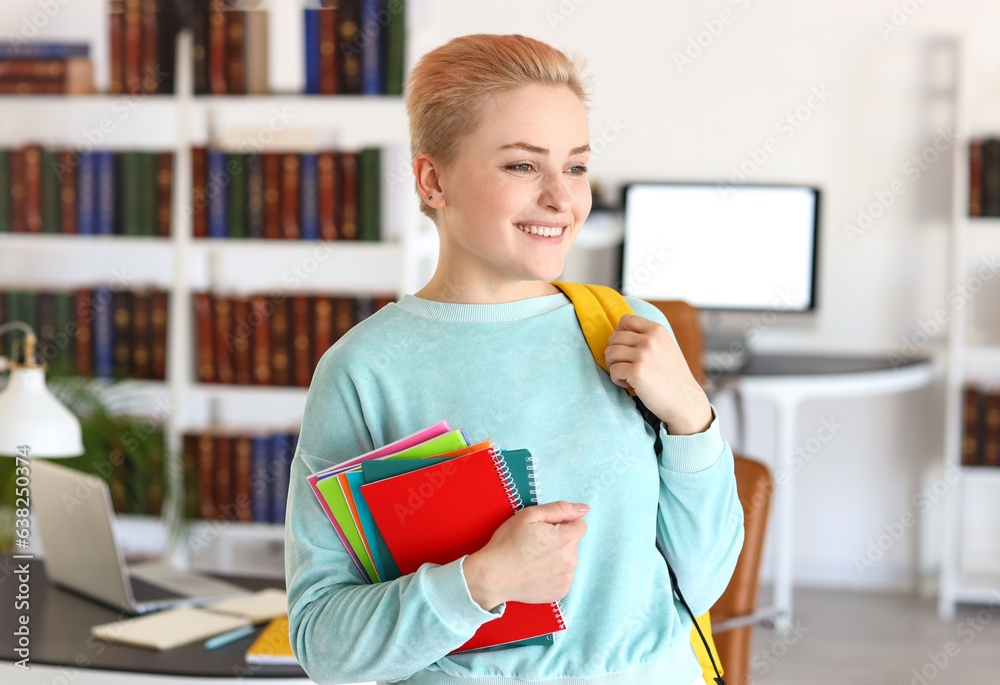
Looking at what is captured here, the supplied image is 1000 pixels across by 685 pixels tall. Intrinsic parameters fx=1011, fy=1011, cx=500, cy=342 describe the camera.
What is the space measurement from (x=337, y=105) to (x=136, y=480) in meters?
1.41

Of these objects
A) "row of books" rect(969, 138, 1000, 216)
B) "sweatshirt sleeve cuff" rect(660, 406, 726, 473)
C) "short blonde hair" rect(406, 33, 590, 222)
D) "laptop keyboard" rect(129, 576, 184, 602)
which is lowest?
"laptop keyboard" rect(129, 576, 184, 602)

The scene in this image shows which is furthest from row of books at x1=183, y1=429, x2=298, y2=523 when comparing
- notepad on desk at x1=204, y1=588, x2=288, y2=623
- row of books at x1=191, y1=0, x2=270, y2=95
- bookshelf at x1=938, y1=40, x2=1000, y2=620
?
bookshelf at x1=938, y1=40, x2=1000, y2=620

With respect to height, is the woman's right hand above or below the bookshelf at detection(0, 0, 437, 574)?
below

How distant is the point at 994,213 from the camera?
11.8ft

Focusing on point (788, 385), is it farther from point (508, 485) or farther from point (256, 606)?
point (508, 485)

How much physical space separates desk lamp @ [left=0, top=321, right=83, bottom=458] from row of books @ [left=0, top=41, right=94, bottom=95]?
197cm

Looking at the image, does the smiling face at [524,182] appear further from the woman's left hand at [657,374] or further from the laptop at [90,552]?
the laptop at [90,552]

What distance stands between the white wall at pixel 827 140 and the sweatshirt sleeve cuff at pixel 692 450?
2.92 meters

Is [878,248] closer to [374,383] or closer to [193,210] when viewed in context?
[193,210]

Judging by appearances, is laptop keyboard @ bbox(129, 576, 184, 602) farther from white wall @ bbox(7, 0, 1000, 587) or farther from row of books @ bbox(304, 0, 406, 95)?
white wall @ bbox(7, 0, 1000, 587)

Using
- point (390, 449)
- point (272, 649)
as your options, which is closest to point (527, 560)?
point (390, 449)

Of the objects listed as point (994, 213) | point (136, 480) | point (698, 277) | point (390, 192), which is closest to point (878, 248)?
point (994, 213)

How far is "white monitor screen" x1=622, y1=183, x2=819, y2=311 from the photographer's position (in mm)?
3783

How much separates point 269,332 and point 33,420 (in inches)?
67.2
